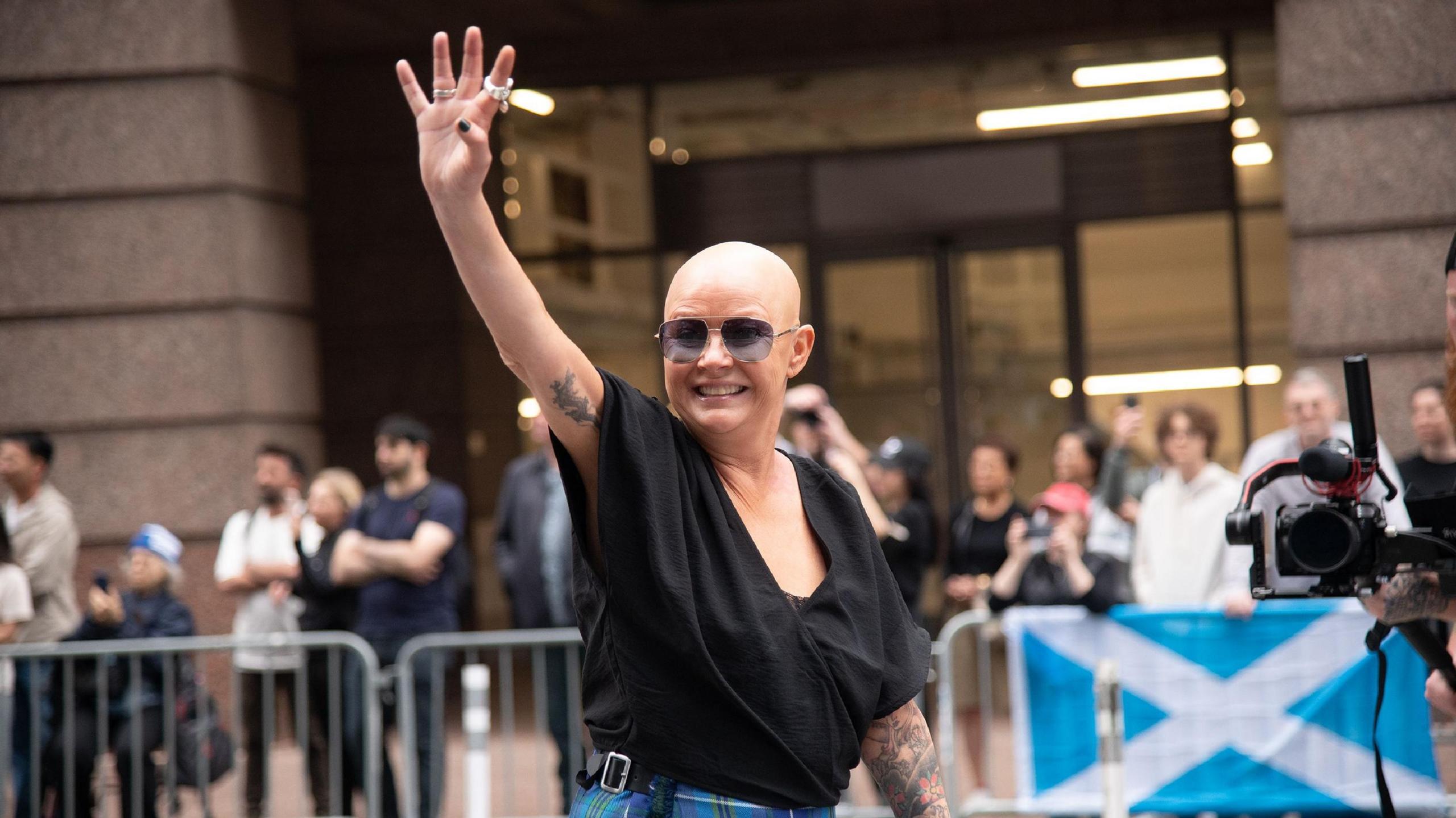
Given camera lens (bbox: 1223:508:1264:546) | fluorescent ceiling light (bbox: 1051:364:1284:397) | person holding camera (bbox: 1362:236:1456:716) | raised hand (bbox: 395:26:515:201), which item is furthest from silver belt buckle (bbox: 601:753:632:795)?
fluorescent ceiling light (bbox: 1051:364:1284:397)

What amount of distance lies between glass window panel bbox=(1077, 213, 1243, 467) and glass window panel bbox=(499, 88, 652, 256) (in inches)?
145

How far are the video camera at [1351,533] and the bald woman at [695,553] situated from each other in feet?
2.86

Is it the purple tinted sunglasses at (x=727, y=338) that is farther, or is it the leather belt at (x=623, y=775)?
the purple tinted sunglasses at (x=727, y=338)

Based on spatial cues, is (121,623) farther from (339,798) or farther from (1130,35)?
(1130,35)

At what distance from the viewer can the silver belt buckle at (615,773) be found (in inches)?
91.9

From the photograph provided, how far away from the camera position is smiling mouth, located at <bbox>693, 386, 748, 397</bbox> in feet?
8.04

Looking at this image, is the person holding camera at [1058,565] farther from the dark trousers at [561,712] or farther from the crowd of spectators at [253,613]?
the crowd of spectators at [253,613]

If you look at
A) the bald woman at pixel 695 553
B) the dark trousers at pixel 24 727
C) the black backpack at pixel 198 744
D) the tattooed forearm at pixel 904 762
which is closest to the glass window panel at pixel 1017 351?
the black backpack at pixel 198 744

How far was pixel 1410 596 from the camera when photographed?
9.91ft

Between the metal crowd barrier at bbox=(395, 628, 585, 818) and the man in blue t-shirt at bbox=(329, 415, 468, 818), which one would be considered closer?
the metal crowd barrier at bbox=(395, 628, 585, 818)

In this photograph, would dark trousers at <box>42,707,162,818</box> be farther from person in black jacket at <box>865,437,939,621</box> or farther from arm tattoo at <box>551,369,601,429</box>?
arm tattoo at <box>551,369,601,429</box>

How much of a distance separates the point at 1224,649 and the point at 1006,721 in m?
2.93

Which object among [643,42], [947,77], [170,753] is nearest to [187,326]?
[170,753]

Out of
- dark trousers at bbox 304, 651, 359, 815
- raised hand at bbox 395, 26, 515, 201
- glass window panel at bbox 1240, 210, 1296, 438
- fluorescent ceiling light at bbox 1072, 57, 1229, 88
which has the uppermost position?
fluorescent ceiling light at bbox 1072, 57, 1229, 88
